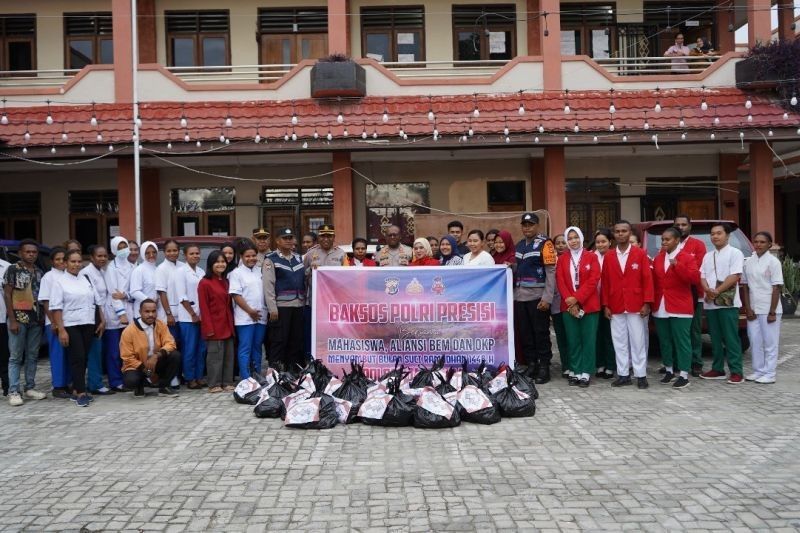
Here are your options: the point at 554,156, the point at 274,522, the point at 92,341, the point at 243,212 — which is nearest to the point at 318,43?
the point at 243,212

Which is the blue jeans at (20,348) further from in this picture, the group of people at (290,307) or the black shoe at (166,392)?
the black shoe at (166,392)

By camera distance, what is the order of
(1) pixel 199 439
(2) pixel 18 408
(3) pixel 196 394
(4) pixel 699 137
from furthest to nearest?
(4) pixel 699 137
(3) pixel 196 394
(2) pixel 18 408
(1) pixel 199 439

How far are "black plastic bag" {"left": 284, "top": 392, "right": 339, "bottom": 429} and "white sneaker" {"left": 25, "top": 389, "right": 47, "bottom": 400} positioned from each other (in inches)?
135

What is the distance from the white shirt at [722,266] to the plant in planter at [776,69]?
26.9 ft

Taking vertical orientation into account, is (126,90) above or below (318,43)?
below

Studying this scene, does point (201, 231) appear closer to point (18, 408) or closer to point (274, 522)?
point (18, 408)

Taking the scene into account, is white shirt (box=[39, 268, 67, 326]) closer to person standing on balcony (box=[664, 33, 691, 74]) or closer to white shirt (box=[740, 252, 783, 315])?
white shirt (box=[740, 252, 783, 315])

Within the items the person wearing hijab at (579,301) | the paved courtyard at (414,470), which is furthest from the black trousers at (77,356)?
the person wearing hijab at (579,301)

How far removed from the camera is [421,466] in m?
5.30

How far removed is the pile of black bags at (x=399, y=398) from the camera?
6379mm

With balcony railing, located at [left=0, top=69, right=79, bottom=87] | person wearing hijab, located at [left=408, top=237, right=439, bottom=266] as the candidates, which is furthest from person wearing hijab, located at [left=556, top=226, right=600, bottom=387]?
balcony railing, located at [left=0, top=69, right=79, bottom=87]

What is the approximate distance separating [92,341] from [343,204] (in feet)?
24.5

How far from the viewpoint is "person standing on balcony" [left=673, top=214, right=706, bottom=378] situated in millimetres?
8148

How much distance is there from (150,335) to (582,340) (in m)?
5.09
